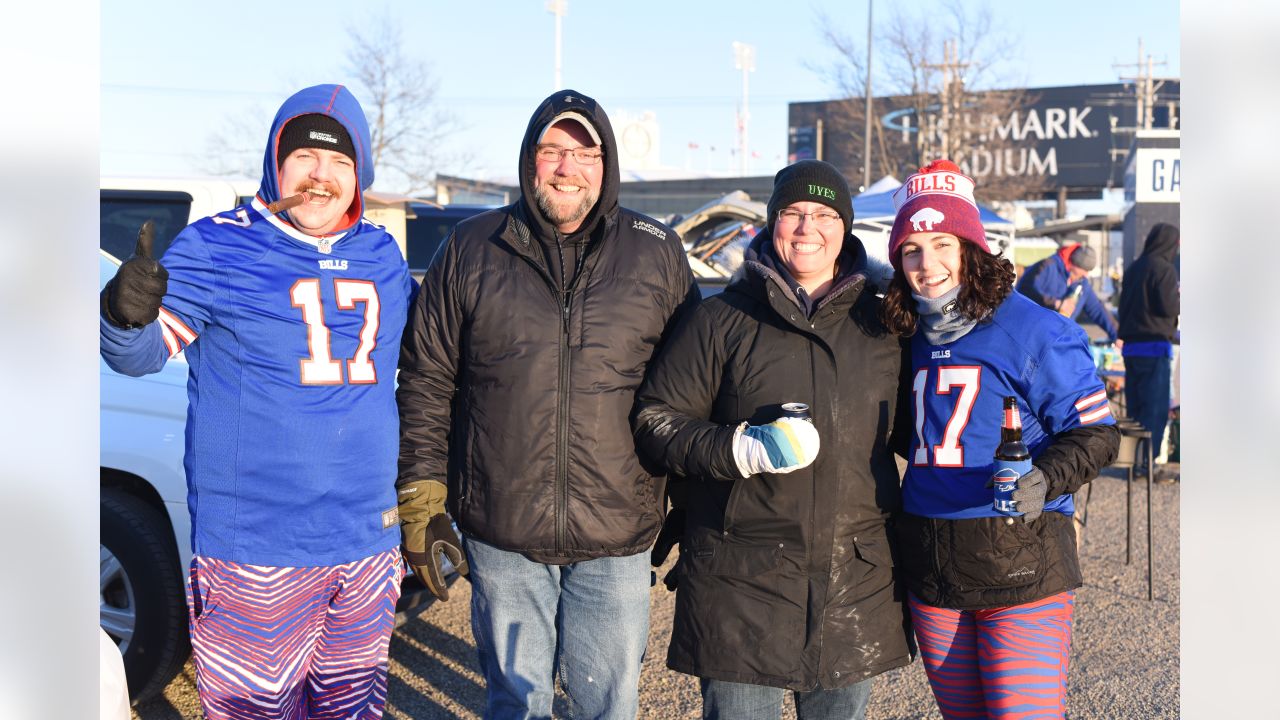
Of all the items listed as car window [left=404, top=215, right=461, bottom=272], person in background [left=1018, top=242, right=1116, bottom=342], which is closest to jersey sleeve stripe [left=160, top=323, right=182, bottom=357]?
car window [left=404, top=215, right=461, bottom=272]

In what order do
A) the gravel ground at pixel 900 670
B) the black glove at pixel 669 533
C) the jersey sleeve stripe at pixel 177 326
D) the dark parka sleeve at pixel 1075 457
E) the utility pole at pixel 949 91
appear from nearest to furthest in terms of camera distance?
the dark parka sleeve at pixel 1075 457 → the jersey sleeve stripe at pixel 177 326 → the black glove at pixel 669 533 → the gravel ground at pixel 900 670 → the utility pole at pixel 949 91

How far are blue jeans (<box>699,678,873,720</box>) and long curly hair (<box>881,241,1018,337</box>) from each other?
953mm

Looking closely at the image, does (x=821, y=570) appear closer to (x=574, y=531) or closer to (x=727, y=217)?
(x=574, y=531)

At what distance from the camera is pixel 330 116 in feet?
8.58

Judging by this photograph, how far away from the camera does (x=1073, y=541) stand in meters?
2.50

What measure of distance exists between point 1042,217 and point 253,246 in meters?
55.9

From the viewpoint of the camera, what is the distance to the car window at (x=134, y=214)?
527 cm

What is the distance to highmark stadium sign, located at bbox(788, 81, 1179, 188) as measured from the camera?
35.2 m

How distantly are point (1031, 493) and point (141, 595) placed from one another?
10.2 ft

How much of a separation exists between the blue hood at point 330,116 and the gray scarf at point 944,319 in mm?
1511

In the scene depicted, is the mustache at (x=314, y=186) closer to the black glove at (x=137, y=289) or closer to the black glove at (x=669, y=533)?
the black glove at (x=137, y=289)

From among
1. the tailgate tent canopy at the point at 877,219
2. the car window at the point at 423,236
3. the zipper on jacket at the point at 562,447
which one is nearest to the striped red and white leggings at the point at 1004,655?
the zipper on jacket at the point at 562,447

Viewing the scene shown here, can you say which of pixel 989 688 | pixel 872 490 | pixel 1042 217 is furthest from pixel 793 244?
pixel 1042 217

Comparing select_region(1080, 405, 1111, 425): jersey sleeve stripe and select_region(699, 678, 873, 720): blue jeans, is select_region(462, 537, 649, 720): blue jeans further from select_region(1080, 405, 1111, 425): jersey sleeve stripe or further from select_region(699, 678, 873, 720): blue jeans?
select_region(1080, 405, 1111, 425): jersey sleeve stripe
